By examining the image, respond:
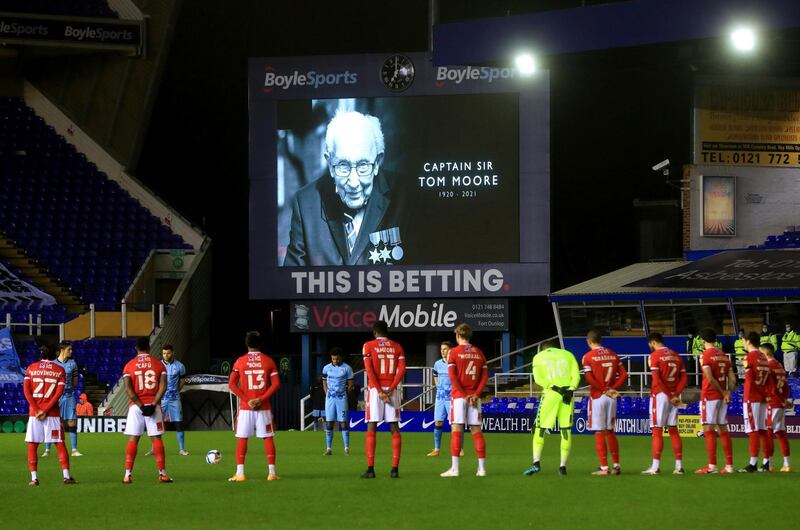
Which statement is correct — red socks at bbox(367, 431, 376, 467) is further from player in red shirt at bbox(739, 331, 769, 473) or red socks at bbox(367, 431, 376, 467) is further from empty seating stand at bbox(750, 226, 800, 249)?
empty seating stand at bbox(750, 226, 800, 249)

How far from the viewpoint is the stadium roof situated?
110 feet

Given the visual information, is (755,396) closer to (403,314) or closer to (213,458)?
(213,458)

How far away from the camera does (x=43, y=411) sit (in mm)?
17062

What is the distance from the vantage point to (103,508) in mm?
14320

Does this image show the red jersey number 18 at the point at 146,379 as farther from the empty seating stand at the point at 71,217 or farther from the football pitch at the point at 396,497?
the empty seating stand at the point at 71,217

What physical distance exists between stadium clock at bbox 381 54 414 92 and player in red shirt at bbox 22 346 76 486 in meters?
18.9

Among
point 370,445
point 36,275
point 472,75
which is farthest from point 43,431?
point 36,275

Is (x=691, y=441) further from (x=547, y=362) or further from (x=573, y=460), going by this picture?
(x=547, y=362)

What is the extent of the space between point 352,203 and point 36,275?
11.1 m

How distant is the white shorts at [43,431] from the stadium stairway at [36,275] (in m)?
22.3

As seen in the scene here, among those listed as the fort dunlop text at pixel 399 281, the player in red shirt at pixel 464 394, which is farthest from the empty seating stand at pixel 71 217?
the player in red shirt at pixel 464 394

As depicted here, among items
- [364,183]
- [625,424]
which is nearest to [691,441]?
[625,424]

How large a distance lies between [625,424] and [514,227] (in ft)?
20.7

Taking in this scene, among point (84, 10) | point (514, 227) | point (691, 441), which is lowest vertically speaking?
point (691, 441)
